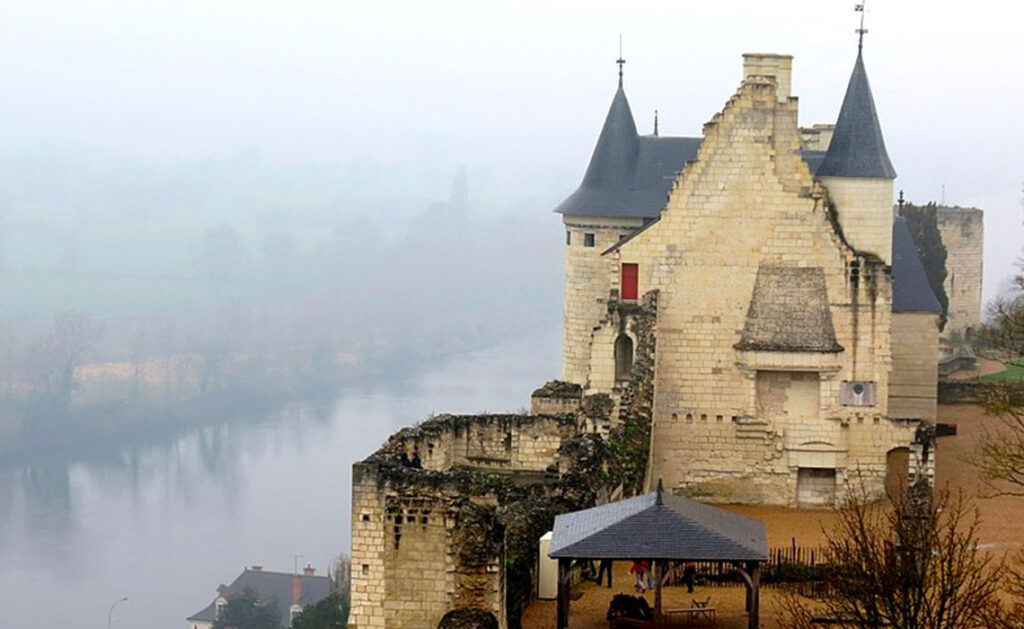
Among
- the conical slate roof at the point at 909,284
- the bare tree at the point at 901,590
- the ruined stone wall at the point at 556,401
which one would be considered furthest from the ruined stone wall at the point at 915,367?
the bare tree at the point at 901,590

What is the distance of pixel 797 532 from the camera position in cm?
2880

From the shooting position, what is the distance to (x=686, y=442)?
31.5 m

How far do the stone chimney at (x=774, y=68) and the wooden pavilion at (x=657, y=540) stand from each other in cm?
1428

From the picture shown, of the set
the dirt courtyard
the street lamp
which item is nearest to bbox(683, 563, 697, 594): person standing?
the dirt courtyard

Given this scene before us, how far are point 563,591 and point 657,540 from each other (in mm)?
1131

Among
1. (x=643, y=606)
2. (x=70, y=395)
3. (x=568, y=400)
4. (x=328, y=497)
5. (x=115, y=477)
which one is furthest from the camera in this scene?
(x=70, y=395)

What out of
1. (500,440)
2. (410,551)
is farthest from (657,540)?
(500,440)

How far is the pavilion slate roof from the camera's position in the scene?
1812 cm

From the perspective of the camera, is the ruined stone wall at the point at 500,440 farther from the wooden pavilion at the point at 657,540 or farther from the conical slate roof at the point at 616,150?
the conical slate roof at the point at 616,150

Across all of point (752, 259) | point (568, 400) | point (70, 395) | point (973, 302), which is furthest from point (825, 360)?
point (70, 395)

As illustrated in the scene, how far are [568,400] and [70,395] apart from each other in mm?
107242

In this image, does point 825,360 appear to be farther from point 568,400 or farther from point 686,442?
point 568,400

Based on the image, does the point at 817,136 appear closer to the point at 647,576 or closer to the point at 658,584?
the point at 647,576

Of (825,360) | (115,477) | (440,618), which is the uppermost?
(825,360)
